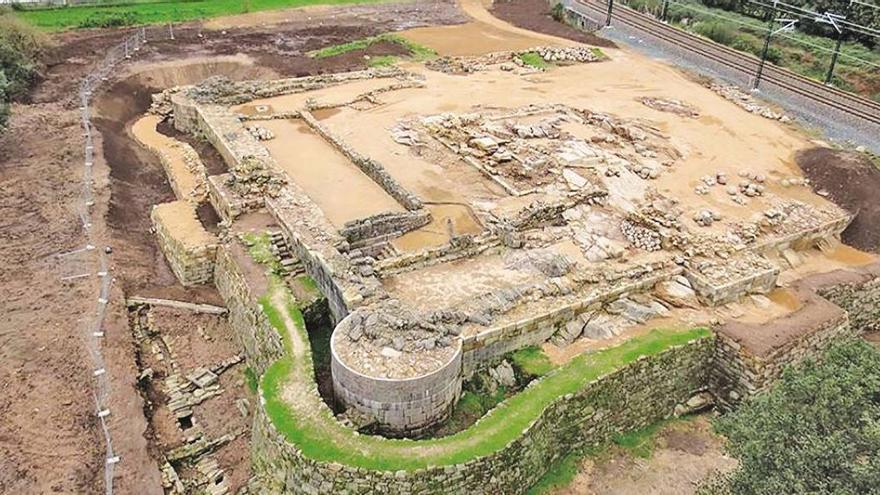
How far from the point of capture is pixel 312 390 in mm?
12477

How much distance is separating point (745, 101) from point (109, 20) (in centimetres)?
3015

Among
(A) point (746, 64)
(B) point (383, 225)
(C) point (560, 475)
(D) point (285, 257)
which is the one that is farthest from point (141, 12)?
(C) point (560, 475)

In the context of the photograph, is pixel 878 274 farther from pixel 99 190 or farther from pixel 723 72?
pixel 99 190

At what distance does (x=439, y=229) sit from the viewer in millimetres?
17672

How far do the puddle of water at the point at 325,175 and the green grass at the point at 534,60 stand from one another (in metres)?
12.7

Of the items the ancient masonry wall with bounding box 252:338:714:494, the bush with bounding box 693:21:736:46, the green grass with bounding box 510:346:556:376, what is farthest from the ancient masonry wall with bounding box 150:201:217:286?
the bush with bounding box 693:21:736:46

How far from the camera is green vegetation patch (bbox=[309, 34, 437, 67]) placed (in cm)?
3259

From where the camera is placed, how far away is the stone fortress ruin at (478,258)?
12242 mm

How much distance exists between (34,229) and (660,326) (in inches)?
616

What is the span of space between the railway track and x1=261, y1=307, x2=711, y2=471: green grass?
2001 centimetres

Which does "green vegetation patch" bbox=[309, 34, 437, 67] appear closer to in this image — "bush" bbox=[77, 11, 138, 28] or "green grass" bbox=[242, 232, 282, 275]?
"bush" bbox=[77, 11, 138, 28]

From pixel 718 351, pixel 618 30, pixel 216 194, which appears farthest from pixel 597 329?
pixel 618 30

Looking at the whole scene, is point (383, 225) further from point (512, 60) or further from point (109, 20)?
point (109, 20)

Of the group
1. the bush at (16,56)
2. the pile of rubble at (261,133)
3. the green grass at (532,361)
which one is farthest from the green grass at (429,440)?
the bush at (16,56)
